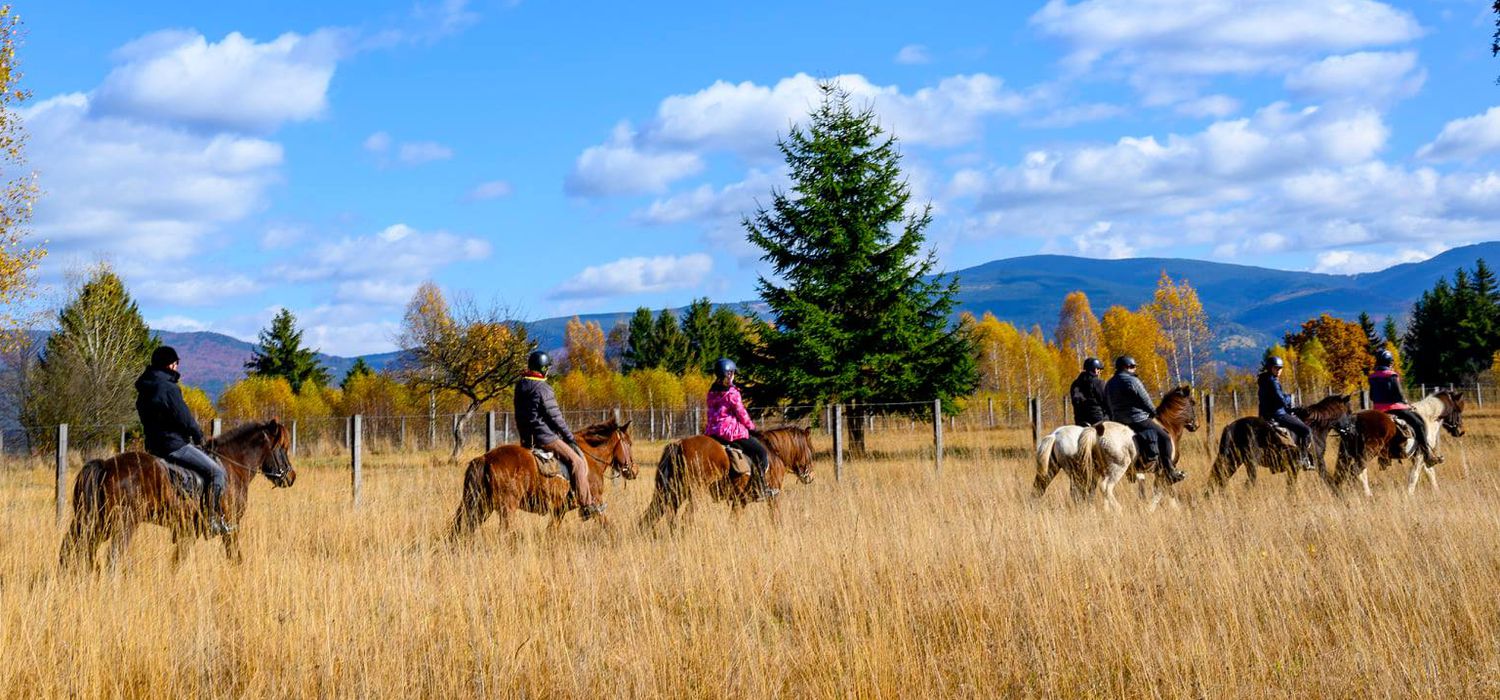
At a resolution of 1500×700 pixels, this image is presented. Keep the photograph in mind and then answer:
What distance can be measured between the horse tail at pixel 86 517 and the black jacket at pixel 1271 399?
13.1m

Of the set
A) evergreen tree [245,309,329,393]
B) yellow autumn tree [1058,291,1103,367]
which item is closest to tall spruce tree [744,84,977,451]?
evergreen tree [245,309,329,393]

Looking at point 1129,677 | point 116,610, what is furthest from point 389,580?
point 1129,677

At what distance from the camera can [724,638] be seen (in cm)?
600

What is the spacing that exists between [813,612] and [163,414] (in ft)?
19.9

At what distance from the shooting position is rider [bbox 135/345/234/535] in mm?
9039

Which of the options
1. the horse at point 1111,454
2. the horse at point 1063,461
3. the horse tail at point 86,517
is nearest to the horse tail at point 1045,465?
the horse at point 1063,461

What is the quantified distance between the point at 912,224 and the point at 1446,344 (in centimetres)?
5472

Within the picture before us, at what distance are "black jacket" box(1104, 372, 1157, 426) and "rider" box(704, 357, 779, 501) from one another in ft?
15.2

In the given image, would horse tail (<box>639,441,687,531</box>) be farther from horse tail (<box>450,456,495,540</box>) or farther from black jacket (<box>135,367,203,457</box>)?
black jacket (<box>135,367,203,457</box>)

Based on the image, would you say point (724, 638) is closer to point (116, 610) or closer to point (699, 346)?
point (116, 610)

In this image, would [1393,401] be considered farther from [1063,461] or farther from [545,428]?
[545,428]

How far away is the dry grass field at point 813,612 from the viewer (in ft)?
17.4

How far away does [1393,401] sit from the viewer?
50.2ft

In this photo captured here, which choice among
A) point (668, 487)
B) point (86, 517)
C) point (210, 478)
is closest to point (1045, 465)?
point (668, 487)
